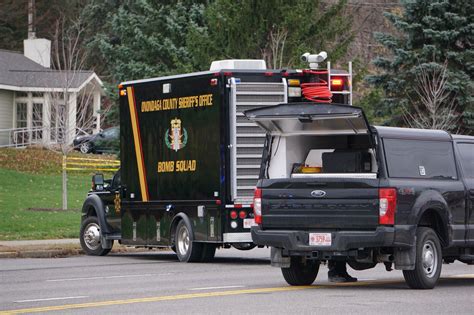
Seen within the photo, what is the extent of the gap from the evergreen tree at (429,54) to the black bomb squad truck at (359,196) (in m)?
20.1

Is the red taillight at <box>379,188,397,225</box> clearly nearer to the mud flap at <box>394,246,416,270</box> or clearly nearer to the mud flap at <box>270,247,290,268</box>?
the mud flap at <box>394,246,416,270</box>

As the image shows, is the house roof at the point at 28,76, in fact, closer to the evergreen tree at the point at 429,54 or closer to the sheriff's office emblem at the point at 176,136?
the evergreen tree at the point at 429,54

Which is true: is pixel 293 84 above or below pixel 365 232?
above

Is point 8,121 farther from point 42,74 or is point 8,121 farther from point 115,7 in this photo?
point 115,7

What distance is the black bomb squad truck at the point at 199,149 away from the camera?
21.1 metres

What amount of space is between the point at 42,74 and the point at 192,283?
42093mm

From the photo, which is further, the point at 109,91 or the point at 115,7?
the point at 115,7

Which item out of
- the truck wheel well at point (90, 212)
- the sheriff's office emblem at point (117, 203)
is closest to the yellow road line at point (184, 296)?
the sheriff's office emblem at point (117, 203)

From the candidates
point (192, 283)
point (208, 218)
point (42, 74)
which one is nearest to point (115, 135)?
point (42, 74)

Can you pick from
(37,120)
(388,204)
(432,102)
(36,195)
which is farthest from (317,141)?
(37,120)

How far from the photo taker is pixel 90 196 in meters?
24.8

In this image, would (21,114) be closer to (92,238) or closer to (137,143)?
(92,238)

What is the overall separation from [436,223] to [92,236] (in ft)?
33.7

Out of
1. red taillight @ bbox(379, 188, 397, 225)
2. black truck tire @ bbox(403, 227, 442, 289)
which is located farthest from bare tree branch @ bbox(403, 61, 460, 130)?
red taillight @ bbox(379, 188, 397, 225)
